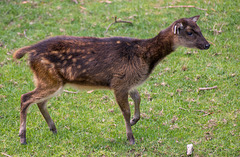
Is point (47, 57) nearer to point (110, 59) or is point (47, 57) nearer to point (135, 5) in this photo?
point (110, 59)

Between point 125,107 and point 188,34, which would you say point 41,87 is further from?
point 188,34

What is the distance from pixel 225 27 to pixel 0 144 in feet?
20.9

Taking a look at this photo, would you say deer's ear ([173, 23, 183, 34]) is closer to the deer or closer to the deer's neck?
the deer

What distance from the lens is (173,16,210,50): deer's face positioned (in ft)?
21.3

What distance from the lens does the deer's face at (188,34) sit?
6.48m

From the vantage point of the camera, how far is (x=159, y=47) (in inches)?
258

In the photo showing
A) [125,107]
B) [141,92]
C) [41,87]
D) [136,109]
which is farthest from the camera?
[141,92]

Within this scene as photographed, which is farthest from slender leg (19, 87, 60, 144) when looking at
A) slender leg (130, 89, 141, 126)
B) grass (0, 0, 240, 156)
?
slender leg (130, 89, 141, 126)

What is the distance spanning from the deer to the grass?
1.71ft

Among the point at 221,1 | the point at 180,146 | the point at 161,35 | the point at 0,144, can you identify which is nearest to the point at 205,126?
the point at 180,146

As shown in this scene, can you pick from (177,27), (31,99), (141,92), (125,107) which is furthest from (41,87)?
A: (177,27)

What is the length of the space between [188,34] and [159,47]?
0.56 metres

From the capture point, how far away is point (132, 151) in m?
6.25

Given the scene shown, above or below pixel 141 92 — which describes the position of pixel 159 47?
above
